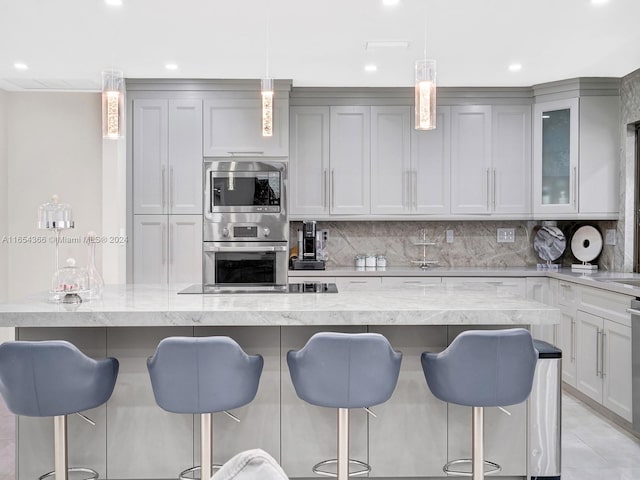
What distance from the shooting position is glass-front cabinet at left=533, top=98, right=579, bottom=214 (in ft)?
15.5

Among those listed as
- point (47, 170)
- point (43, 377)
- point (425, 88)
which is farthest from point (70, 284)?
point (47, 170)

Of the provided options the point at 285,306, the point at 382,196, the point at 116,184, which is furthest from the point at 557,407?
the point at 116,184

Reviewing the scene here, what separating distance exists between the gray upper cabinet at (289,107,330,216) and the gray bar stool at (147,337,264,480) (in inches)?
114

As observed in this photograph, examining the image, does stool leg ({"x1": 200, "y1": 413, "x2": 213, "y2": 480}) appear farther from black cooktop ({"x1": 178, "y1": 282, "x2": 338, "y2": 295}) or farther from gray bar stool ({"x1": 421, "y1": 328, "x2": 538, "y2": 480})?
gray bar stool ({"x1": 421, "y1": 328, "x2": 538, "y2": 480})

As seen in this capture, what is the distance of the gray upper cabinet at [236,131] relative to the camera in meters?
4.79

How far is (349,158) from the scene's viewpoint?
5027 mm

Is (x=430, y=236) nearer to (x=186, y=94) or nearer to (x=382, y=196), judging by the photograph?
(x=382, y=196)

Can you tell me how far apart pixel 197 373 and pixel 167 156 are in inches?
118

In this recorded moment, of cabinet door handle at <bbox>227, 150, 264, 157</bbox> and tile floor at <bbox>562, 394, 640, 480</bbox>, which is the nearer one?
tile floor at <bbox>562, 394, 640, 480</bbox>

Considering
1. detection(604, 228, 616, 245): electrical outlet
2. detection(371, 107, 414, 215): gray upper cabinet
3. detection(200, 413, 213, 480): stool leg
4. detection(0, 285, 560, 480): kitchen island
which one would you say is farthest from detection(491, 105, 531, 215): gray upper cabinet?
detection(200, 413, 213, 480): stool leg

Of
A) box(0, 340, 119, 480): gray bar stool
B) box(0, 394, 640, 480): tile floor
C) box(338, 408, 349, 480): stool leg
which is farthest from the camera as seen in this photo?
box(0, 394, 640, 480): tile floor

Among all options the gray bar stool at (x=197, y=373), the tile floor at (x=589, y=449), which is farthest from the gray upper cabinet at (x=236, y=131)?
the gray bar stool at (x=197, y=373)

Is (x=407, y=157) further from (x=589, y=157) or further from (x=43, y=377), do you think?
(x=43, y=377)

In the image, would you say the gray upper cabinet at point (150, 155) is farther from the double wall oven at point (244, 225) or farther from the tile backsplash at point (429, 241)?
the tile backsplash at point (429, 241)
